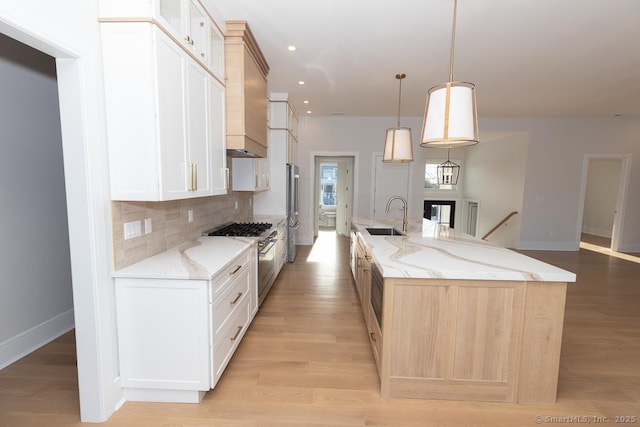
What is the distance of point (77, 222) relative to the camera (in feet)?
5.27

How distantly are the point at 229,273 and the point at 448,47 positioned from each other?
3.21 m

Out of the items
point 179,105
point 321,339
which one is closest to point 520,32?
point 179,105

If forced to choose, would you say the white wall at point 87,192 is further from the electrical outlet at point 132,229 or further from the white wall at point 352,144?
the white wall at point 352,144

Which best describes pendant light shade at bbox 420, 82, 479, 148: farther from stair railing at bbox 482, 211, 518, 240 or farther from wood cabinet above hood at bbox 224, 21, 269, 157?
stair railing at bbox 482, 211, 518, 240

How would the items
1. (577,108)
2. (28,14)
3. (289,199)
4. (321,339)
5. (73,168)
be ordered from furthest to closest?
(577,108)
(289,199)
(321,339)
(73,168)
(28,14)

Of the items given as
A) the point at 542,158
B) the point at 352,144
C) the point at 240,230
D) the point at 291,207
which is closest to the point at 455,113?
the point at 240,230

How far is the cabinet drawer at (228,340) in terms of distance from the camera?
6.24 feet

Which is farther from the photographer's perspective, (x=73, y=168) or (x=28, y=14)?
(x=73, y=168)

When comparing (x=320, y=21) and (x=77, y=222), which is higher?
(x=320, y=21)

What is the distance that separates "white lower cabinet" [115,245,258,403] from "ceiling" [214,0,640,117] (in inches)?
93.4

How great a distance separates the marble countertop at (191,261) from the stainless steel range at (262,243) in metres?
0.33

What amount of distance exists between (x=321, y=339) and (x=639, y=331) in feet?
10.6

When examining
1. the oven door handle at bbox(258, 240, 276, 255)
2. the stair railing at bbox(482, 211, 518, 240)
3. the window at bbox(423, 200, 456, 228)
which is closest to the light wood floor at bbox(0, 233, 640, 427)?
the oven door handle at bbox(258, 240, 276, 255)

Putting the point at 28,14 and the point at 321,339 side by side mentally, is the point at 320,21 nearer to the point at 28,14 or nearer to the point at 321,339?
the point at 28,14
